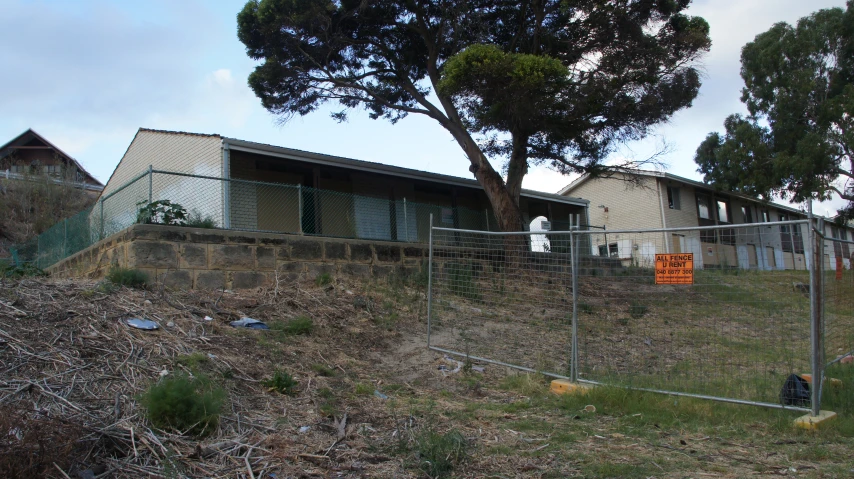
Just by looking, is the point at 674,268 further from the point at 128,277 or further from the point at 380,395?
the point at 128,277

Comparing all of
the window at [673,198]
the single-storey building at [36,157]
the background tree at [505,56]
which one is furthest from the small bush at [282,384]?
the window at [673,198]

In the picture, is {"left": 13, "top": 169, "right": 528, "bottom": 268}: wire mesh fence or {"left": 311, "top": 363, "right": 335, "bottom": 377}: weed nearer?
{"left": 311, "top": 363, "right": 335, "bottom": 377}: weed

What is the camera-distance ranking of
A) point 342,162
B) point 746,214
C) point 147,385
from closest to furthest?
point 147,385 → point 342,162 → point 746,214

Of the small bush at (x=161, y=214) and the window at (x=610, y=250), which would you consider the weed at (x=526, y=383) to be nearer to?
the window at (x=610, y=250)

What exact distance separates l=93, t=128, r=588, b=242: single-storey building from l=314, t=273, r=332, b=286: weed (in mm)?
914

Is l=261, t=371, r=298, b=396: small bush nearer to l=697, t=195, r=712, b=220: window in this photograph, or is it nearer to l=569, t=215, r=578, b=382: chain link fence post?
l=569, t=215, r=578, b=382: chain link fence post

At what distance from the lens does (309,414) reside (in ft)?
16.8

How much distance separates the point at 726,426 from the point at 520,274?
291 cm

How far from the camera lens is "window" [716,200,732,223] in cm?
3112

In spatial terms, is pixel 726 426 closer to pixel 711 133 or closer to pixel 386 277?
pixel 386 277

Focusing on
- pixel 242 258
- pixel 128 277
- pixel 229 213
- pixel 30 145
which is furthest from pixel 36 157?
pixel 128 277

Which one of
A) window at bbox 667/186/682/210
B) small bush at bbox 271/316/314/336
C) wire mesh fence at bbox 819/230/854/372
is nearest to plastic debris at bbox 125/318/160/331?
small bush at bbox 271/316/314/336

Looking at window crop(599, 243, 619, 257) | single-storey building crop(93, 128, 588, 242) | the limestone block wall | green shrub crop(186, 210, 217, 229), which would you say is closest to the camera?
window crop(599, 243, 619, 257)

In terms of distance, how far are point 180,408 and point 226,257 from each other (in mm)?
5493
